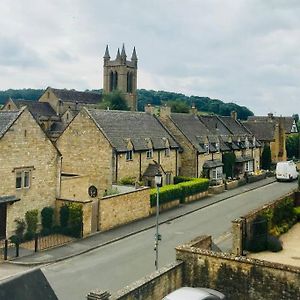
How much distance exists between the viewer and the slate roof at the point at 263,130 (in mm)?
71750

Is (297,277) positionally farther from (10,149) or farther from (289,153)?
(289,153)

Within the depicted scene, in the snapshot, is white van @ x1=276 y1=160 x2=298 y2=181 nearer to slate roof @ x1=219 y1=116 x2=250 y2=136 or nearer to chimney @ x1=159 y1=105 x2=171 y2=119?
slate roof @ x1=219 y1=116 x2=250 y2=136

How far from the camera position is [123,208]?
101 feet

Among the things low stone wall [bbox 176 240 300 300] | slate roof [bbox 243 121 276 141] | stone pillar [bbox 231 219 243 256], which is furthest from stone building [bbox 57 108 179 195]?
slate roof [bbox 243 121 276 141]

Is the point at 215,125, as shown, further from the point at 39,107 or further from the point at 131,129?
the point at 39,107

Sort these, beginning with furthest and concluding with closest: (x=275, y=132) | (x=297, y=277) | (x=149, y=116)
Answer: (x=275, y=132) < (x=149, y=116) < (x=297, y=277)

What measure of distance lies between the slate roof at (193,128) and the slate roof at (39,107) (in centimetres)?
4173

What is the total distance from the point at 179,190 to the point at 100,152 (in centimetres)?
782

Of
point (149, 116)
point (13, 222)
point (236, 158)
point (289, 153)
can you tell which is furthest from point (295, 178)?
point (13, 222)

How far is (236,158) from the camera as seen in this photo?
56812 mm

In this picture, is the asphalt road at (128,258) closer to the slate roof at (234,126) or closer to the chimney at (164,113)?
the chimney at (164,113)

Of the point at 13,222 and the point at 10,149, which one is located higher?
the point at 10,149

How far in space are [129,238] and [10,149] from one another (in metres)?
9.22

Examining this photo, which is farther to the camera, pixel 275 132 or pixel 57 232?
pixel 275 132
